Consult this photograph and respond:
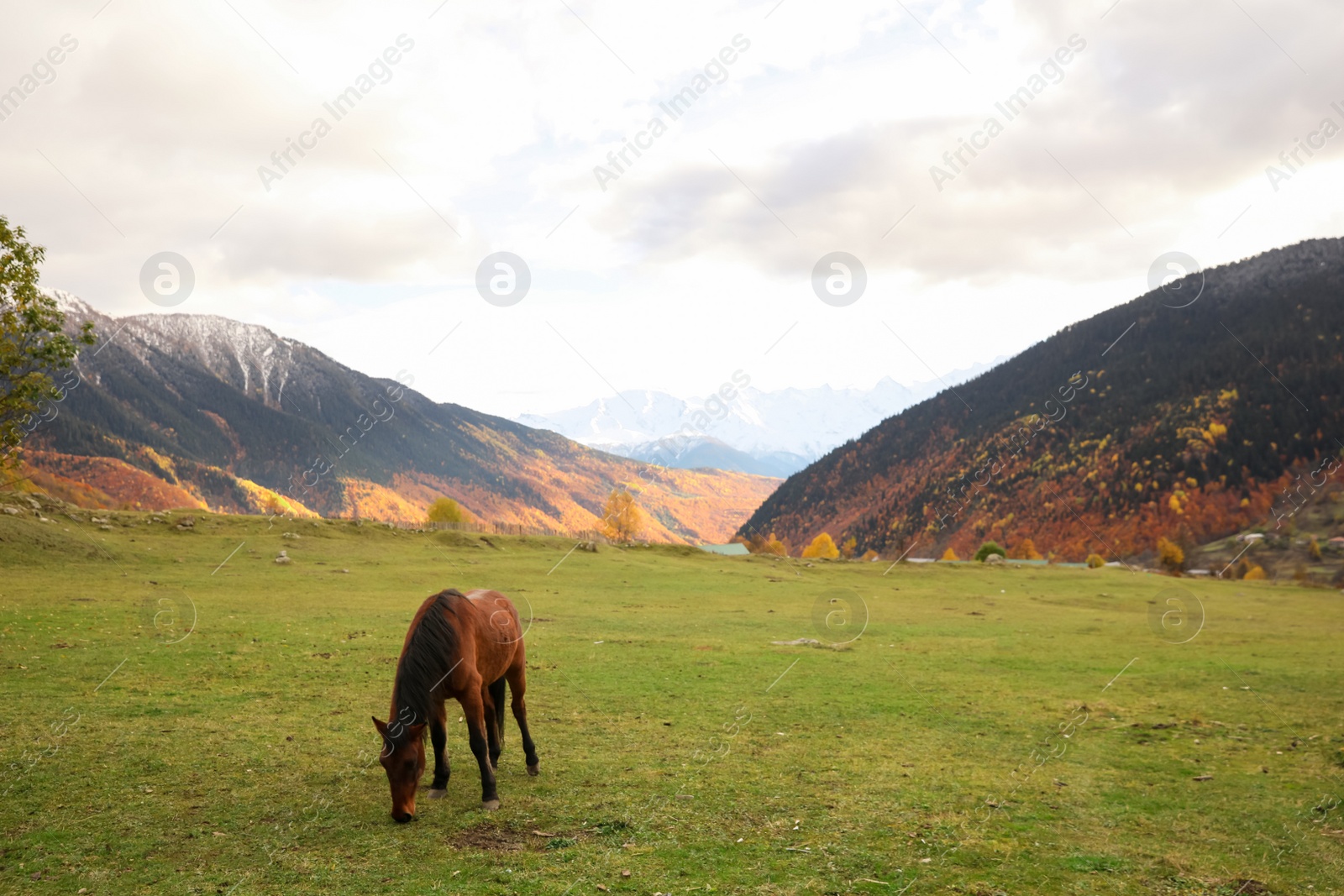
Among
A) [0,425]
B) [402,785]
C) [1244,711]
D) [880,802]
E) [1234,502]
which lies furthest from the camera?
[1234,502]

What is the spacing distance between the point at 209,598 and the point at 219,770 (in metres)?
19.6

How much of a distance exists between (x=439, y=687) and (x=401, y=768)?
90cm

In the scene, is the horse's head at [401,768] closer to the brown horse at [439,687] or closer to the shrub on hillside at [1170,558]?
the brown horse at [439,687]

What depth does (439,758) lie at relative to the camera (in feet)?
28.8

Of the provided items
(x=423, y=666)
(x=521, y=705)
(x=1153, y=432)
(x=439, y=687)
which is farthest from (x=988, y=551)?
(x=423, y=666)

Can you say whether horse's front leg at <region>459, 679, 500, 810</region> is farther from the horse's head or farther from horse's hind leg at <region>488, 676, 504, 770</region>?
horse's hind leg at <region>488, 676, 504, 770</region>

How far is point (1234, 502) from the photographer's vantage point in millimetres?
115812

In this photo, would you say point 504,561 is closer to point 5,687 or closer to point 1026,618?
point 1026,618

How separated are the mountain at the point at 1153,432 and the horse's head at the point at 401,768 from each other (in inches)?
5056

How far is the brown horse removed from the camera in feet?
26.5

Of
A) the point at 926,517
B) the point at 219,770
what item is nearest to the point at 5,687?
the point at 219,770

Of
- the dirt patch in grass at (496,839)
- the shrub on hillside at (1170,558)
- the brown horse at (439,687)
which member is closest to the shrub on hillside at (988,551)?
the shrub on hillside at (1170,558)

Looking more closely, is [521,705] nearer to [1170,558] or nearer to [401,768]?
[401,768]

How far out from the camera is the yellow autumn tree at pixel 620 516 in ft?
266
